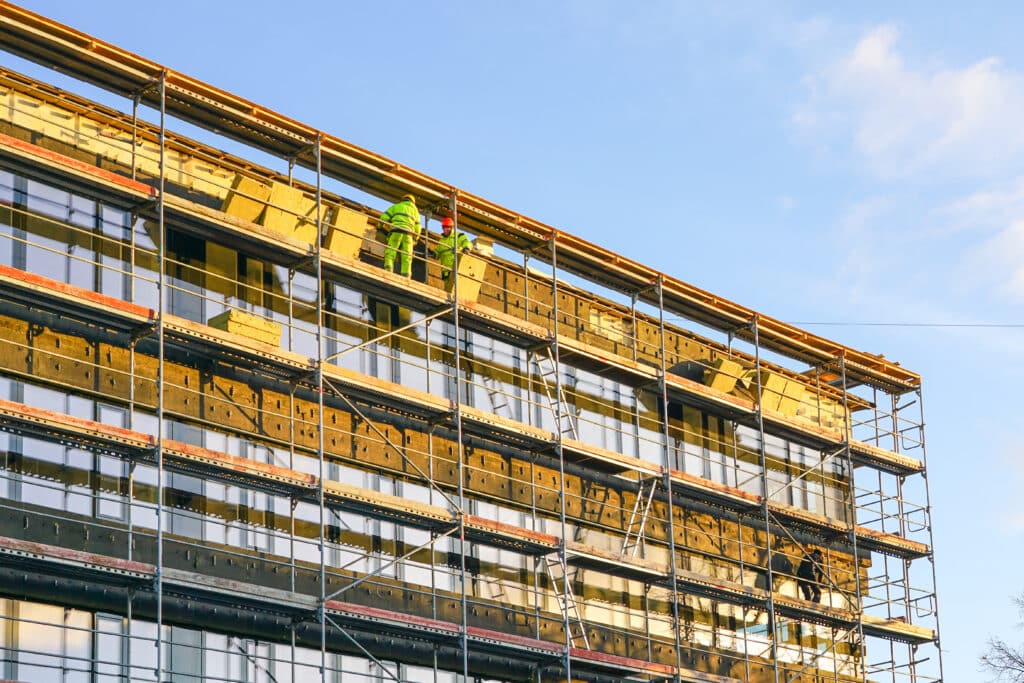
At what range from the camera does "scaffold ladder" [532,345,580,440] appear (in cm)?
3688

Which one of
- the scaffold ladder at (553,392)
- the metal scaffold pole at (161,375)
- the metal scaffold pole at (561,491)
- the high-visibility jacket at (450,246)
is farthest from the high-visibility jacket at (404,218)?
the metal scaffold pole at (161,375)

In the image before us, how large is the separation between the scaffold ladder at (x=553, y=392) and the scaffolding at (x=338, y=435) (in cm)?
10

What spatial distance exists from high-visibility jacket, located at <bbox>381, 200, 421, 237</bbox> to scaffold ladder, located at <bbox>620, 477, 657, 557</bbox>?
26.2 feet

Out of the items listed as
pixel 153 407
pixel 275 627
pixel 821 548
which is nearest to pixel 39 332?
pixel 153 407

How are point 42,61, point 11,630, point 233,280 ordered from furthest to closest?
point 233,280
point 42,61
point 11,630

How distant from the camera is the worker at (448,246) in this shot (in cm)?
3491

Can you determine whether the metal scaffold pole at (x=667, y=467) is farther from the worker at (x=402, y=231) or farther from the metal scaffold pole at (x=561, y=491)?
the worker at (x=402, y=231)

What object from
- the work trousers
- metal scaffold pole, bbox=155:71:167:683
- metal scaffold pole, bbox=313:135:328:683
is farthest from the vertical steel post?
metal scaffold pole, bbox=155:71:167:683

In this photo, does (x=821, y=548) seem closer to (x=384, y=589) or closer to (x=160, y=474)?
(x=384, y=589)

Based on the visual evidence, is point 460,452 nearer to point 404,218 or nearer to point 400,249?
point 400,249

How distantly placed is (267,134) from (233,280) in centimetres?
279

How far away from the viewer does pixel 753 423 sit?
1662 inches

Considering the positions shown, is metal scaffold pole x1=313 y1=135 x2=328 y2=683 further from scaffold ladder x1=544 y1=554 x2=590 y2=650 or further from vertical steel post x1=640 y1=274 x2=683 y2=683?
vertical steel post x1=640 y1=274 x2=683 y2=683

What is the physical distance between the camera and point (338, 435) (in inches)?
1280
